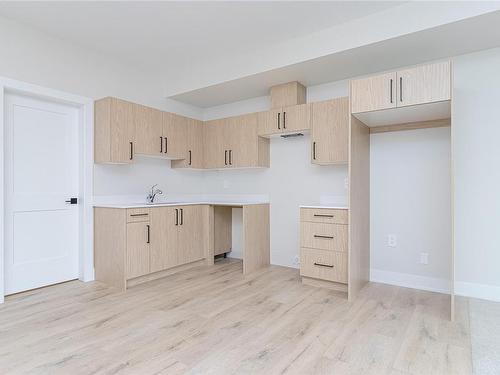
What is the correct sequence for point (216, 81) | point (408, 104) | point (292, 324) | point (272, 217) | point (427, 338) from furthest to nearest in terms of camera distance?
point (272, 217) < point (216, 81) < point (408, 104) < point (292, 324) < point (427, 338)

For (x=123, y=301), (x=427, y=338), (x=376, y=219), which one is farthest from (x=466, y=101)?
(x=123, y=301)

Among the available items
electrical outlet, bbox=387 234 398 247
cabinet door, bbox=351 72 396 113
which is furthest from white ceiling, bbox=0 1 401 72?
electrical outlet, bbox=387 234 398 247

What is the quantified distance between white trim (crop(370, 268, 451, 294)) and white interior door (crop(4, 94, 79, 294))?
343 cm

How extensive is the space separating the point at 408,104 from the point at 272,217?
2.23 metres

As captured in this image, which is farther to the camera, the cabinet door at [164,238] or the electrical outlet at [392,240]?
the cabinet door at [164,238]

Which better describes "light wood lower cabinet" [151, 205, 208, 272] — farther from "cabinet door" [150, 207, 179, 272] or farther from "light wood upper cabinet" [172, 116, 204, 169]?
"light wood upper cabinet" [172, 116, 204, 169]

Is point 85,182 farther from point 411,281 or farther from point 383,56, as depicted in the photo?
point 411,281

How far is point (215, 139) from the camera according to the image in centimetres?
445

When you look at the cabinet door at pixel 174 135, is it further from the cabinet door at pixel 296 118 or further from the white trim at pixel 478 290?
the white trim at pixel 478 290

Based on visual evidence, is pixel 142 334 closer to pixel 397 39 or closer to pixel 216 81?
pixel 216 81

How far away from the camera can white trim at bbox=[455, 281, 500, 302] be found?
111 inches

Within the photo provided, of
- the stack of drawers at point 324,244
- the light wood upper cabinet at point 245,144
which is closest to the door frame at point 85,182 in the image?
the light wood upper cabinet at point 245,144

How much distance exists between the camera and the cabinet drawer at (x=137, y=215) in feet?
10.5

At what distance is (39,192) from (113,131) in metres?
0.98
